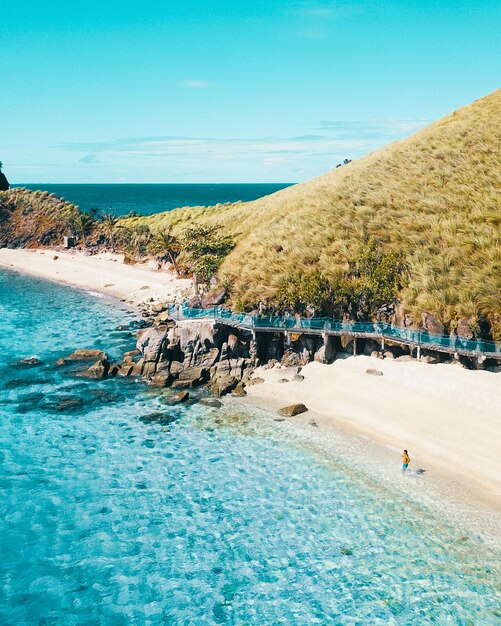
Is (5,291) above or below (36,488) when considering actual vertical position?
above

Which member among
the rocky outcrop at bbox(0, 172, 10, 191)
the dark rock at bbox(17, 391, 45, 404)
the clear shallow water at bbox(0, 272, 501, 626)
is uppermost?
the rocky outcrop at bbox(0, 172, 10, 191)

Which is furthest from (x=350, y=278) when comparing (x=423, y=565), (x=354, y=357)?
(x=423, y=565)

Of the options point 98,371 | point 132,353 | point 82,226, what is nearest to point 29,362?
point 98,371

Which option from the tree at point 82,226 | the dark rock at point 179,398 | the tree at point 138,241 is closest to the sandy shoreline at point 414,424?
the dark rock at point 179,398

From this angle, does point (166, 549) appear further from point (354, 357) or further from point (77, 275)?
point (77, 275)

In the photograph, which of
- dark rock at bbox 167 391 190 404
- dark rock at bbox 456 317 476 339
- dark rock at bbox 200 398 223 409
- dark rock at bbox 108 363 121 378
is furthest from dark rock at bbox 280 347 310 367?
dark rock at bbox 108 363 121 378

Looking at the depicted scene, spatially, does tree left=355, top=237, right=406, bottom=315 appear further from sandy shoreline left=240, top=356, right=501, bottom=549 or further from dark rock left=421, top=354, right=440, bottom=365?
dark rock left=421, top=354, right=440, bottom=365

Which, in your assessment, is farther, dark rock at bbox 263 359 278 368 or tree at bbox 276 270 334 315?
tree at bbox 276 270 334 315
